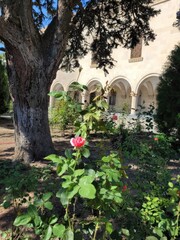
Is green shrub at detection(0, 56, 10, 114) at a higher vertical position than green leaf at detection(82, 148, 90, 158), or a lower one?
higher

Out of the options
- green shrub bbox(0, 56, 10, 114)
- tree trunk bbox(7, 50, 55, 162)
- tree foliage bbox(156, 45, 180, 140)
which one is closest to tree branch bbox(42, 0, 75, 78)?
tree trunk bbox(7, 50, 55, 162)

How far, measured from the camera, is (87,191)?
112cm

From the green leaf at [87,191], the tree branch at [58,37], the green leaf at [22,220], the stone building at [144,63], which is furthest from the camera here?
the stone building at [144,63]

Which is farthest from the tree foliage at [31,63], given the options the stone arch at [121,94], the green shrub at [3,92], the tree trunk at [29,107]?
the stone arch at [121,94]

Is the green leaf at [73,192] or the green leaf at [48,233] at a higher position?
the green leaf at [73,192]

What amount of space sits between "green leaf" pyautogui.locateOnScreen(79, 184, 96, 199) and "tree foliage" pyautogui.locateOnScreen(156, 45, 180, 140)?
454 cm

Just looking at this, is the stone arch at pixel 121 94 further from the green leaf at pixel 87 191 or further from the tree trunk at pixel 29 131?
the green leaf at pixel 87 191

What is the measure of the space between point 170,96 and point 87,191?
186 inches

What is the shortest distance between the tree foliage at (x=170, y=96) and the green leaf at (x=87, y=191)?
4.54 meters

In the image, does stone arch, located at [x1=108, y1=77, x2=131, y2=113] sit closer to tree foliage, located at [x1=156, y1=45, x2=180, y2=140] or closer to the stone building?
the stone building

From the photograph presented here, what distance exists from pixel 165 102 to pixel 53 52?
2754 millimetres

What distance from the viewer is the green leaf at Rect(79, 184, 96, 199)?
1092 millimetres

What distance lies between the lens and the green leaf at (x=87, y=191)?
1092 mm

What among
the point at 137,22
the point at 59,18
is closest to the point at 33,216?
the point at 59,18
